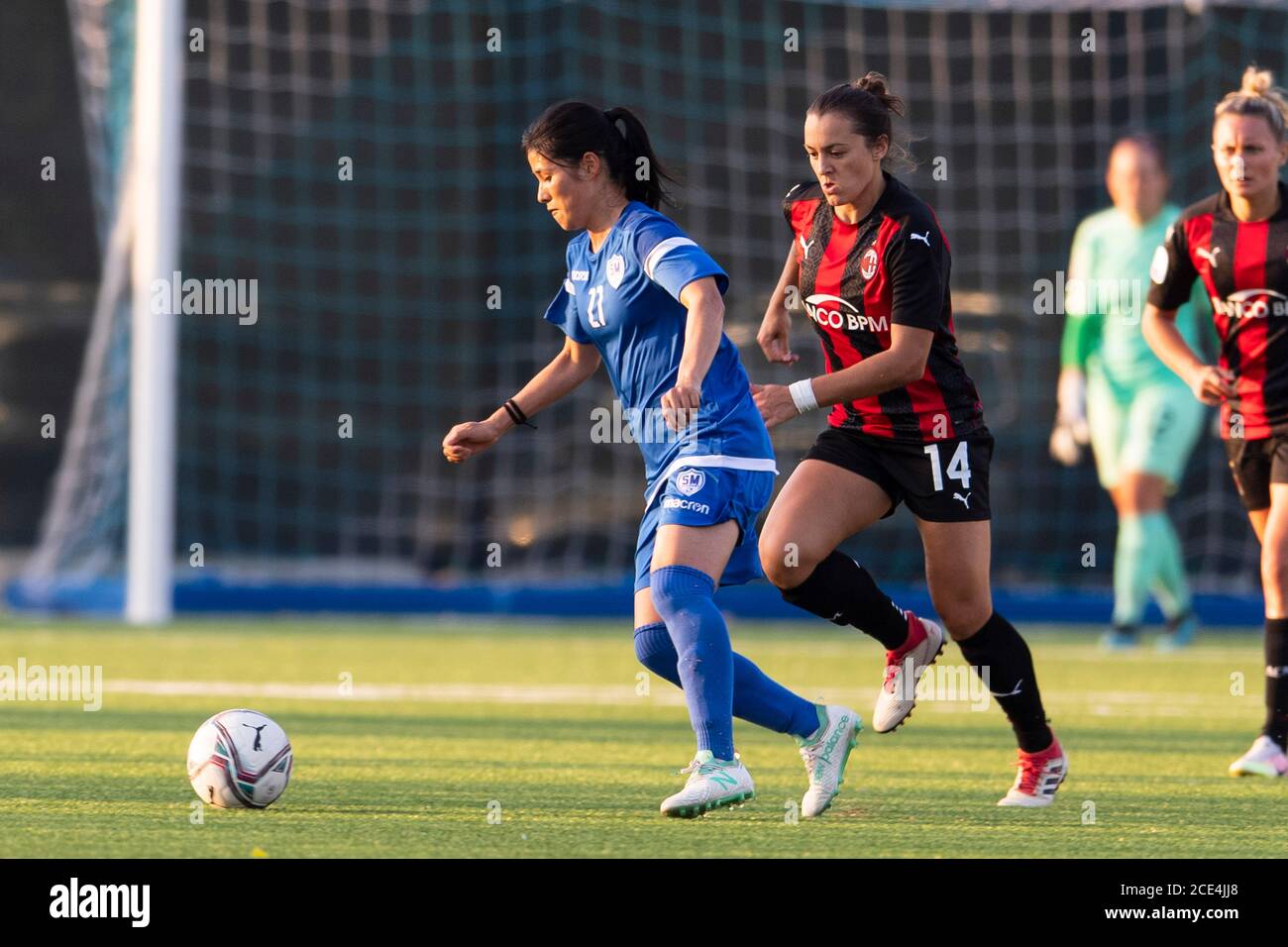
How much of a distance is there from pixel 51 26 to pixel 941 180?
19.9 ft

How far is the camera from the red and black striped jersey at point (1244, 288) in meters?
5.68

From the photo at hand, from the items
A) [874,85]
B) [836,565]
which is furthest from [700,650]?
[874,85]

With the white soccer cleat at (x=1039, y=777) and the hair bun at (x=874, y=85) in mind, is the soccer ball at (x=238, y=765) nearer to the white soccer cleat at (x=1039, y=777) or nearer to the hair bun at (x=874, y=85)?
the white soccer cleat at (x=1039, y=777)

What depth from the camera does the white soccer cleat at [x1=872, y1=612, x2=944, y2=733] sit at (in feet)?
17.4

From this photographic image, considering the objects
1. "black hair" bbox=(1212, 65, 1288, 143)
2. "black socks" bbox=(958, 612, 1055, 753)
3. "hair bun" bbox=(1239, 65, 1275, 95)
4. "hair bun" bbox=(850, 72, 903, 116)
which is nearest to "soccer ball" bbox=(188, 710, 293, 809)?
"black socks" bbox=(958, 612, 1055, 753)

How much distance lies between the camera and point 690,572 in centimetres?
470

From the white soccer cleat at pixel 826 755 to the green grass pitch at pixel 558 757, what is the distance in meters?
0.06

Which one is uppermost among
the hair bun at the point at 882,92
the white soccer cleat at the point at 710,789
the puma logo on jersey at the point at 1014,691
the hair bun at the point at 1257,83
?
the hair bun at the point at 1257,83

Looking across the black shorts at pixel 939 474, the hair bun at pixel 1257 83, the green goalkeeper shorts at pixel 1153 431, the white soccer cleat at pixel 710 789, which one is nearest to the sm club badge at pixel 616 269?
the black shorts at pixel 939 474

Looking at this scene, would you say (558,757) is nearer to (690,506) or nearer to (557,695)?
(690,506)

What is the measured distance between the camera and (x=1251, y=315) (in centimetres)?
573

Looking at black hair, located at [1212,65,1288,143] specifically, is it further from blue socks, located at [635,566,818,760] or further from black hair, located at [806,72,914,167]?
blue socks, located at [635,566,818,760]

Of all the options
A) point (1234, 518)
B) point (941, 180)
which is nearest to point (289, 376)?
point (941, 180)

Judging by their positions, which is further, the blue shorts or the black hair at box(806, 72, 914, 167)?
the black hair at box(806, 72, 914, 167)
